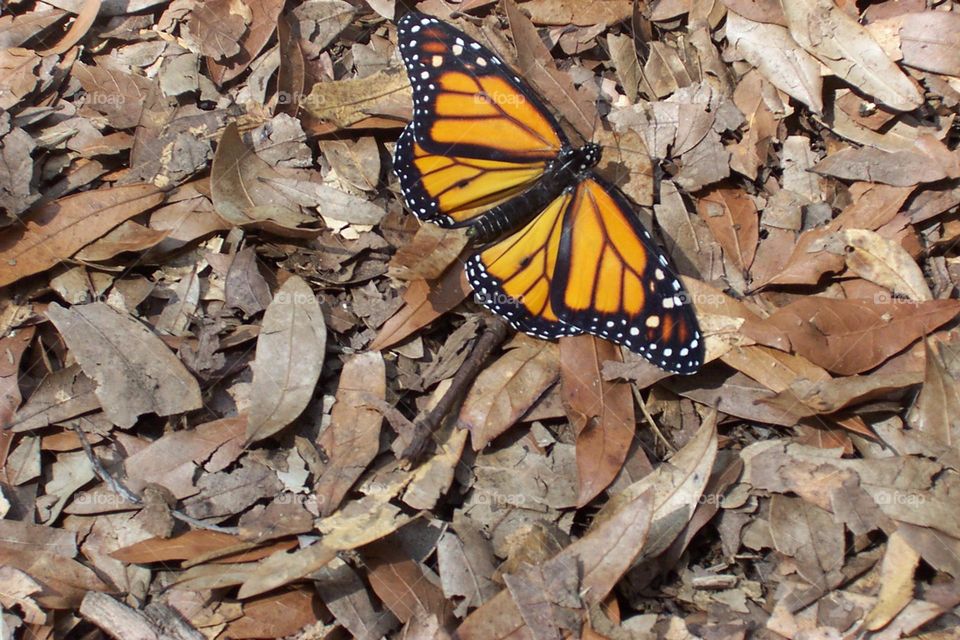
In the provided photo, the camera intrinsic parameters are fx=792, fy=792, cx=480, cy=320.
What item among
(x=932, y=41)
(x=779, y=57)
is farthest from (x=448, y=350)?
(x=932, y=41)

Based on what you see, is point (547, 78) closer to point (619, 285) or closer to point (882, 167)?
point (619, 285)

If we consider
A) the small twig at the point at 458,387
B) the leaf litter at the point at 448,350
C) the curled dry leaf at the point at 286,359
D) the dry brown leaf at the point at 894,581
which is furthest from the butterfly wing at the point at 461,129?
the dry brown leaf at the point at 894,581

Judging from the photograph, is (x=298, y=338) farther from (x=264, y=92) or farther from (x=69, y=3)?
(x=69, y=3)

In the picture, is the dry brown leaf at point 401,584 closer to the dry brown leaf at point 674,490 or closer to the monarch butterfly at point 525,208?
the dry brown leaf at point 674,490

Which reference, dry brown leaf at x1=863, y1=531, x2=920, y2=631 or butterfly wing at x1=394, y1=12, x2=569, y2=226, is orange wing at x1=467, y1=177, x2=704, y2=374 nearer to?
butterfly wing at x1=394, y1=12, x2=569, y2=226

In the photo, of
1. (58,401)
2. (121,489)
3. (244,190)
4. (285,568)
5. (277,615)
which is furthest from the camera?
(244,190)

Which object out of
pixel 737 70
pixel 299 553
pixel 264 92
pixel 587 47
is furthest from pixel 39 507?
pixel 737 70
